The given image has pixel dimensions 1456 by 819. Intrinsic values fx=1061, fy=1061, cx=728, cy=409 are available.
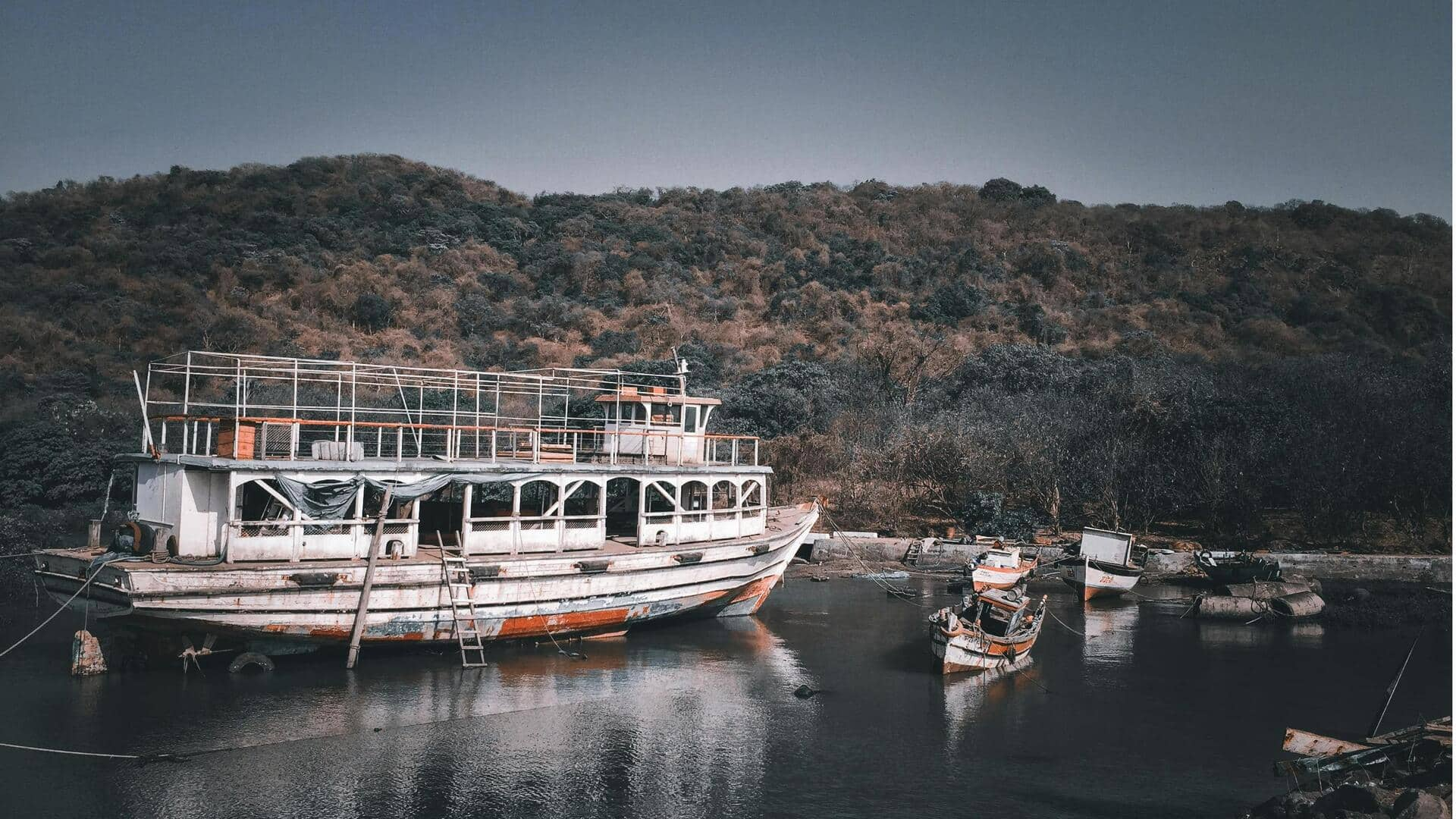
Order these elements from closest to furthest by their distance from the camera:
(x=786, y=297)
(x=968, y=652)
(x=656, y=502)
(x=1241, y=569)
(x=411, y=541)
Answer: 1. (x=968, y=652)
2. (x=411, y=541)
3. (x=656, y=502)
4. (x=1241, y=569)
5. (x=786, y=297)

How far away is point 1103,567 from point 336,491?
68.0 ft

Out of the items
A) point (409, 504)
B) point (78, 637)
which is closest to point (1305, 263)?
point (409, 504)

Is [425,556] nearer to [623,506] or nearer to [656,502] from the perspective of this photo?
[656,502]

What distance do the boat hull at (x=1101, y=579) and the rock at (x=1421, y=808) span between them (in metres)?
18.4

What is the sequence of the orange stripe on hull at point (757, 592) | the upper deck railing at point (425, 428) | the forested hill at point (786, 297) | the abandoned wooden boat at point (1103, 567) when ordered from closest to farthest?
the upper deck railing at point (425, 428)
the orange stripe on hull at point (757, 592)
the abandoned wooden boat at point (1103, 567)
the forested hill at point (786, 297)

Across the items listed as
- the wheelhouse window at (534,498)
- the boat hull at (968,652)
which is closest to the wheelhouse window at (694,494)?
the wheelhouse window at (534,498)

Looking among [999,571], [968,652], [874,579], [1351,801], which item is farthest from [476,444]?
[1351,801]

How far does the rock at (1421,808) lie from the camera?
36.2 feet

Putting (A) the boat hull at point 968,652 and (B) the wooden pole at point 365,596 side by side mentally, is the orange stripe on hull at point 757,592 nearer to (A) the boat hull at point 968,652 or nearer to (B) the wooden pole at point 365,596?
(A) the boat hull at point 968,652

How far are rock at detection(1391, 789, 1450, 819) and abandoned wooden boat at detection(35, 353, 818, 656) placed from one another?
571 inches

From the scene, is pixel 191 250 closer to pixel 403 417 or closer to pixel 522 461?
pixel 403 417

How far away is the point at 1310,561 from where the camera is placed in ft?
117

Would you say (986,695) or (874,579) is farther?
(874,579)

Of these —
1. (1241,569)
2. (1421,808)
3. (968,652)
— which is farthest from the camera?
(1241,569)
